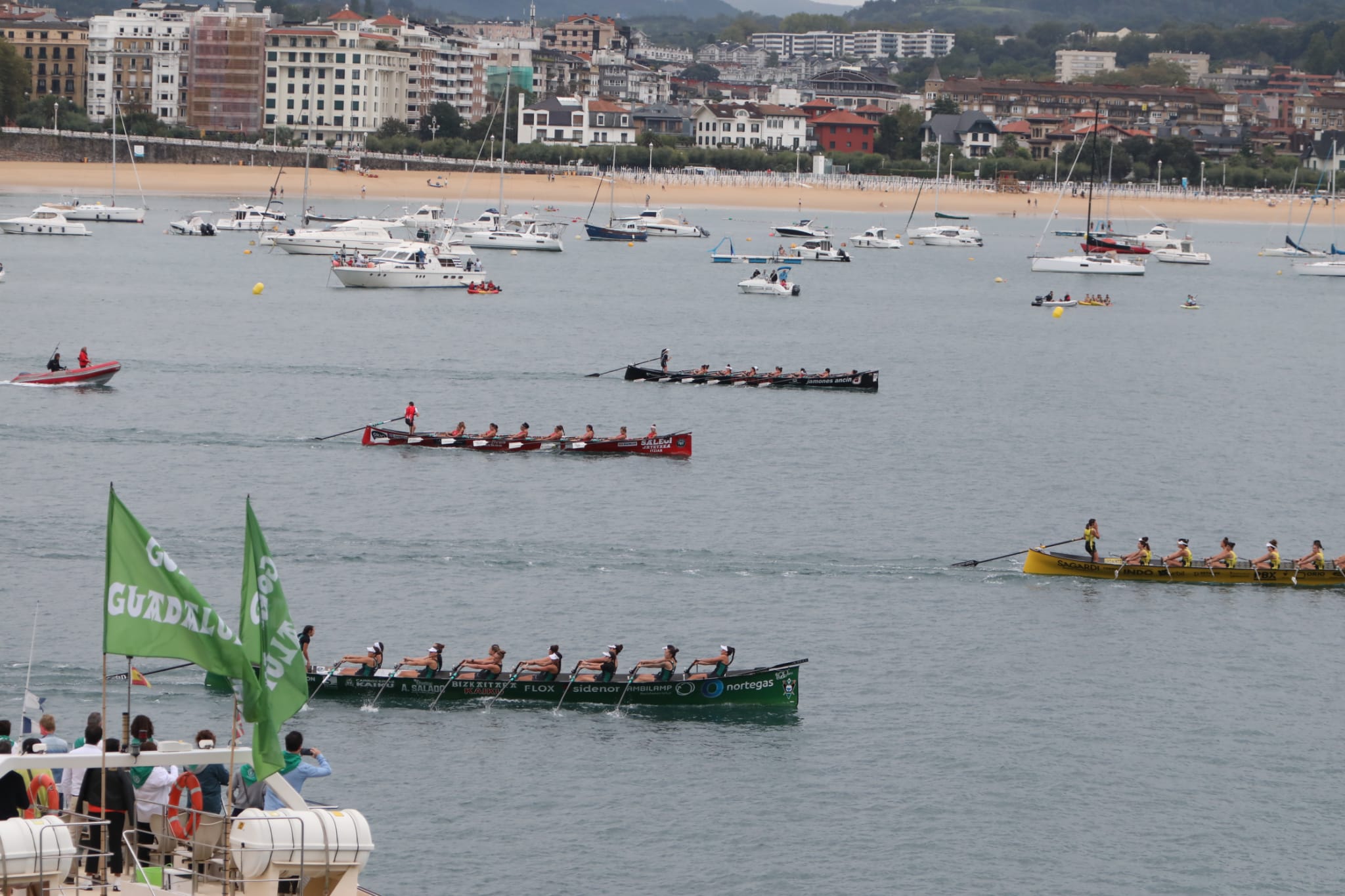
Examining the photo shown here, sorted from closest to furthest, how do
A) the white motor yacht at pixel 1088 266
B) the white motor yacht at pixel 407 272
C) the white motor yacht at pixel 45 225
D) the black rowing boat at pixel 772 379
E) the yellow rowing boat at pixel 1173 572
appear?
the yellow rowing boat at pixel 1173 572 → the black rowing boat at pixel 772 379 → the white motor yacht at pixel 407 272 → the white motor yacht at pixel 45 225 → the white motor yacht at pixel 1088 266

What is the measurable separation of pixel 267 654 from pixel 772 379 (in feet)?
204

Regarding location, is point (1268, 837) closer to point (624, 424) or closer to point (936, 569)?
point (936, 569)

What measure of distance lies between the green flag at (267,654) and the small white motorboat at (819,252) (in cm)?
13877

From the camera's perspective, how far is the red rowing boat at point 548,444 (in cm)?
6344

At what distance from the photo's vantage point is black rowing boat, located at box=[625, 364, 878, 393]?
3194 inches

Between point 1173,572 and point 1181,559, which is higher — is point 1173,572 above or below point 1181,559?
below

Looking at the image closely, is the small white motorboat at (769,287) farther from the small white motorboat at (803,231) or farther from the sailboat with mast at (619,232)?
the sailboat with mast at (619,232)

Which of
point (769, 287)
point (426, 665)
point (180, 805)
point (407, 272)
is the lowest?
point (426, 665)

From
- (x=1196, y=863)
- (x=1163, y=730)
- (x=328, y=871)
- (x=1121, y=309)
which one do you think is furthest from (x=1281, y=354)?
(x=328, y=871)

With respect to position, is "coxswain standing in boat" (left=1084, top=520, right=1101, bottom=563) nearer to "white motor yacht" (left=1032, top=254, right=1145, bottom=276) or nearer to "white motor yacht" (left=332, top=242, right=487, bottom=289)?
"white motor yacht" (left=332, top=242, right=487, bottom=289)

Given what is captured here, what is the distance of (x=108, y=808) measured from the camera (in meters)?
20.4

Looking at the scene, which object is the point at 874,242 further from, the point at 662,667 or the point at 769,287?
the point at 662,667

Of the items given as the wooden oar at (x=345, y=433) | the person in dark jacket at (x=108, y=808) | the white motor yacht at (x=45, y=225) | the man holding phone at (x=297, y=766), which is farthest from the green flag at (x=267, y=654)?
the white motor yacht at (x=45, y=225)

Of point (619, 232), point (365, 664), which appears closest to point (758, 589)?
point (365, 664)
